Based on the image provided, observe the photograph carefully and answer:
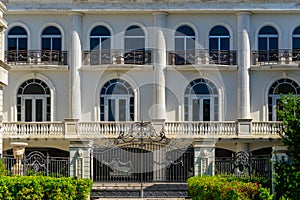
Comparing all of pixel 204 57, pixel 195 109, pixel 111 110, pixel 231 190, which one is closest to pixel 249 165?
pixel 231 190

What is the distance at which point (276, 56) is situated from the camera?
128ft

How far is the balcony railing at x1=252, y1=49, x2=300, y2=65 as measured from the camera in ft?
128

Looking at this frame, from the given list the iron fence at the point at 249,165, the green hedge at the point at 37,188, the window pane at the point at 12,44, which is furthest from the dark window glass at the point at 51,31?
the green hedge at the point at 37,188

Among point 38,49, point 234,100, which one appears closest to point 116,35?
point 38,49

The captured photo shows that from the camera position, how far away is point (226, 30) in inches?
1565

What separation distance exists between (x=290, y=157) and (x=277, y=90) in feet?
61.2

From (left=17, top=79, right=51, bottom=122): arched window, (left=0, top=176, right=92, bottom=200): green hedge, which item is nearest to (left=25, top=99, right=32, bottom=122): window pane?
(left=17, top=79, right=51, bottom=122): arched window

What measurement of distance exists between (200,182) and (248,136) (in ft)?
51.8

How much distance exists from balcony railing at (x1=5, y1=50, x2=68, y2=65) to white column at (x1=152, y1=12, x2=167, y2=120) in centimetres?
460

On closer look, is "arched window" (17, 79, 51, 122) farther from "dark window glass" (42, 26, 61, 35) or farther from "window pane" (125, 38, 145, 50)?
"window pane" (125, 38, 145, 50)

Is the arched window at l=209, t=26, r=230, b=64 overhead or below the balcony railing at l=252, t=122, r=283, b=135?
overhead

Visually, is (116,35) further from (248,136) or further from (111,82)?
(248,136)

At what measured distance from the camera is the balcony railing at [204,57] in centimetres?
3928

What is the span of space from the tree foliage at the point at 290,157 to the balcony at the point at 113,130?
54.4ft
